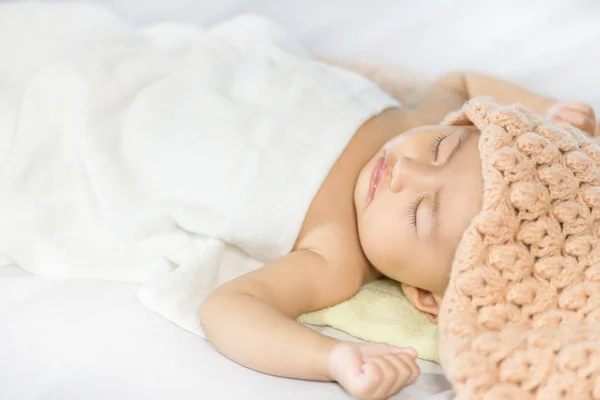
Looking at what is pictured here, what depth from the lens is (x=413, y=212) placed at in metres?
1.05

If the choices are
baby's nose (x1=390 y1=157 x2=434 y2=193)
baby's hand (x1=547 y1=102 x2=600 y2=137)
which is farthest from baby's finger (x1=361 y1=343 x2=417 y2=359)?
baby's hand (x1=547 y1=102 x2=600 y2=137)

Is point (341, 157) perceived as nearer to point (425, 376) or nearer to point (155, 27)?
point (425, 376)

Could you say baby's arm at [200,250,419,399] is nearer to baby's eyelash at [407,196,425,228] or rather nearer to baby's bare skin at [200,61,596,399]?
baby's bare skin at [200,61,596,399]

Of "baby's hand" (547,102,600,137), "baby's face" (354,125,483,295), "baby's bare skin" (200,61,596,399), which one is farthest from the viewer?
"baby's hand" (547,102,600,137)

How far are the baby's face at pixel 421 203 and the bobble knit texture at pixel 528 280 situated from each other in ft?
0.22

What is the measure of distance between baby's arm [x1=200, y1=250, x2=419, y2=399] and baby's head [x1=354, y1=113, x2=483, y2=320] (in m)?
0.12

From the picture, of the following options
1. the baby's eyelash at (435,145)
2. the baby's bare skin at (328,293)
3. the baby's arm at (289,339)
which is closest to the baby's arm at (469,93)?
the baby's bare skin at (328,293)

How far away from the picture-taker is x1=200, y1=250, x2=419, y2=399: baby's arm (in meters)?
0.88

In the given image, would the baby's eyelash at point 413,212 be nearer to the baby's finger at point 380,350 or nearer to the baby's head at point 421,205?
the baby's head at point 421,205

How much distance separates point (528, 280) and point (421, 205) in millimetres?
210

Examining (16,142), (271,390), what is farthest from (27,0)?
(271,390)

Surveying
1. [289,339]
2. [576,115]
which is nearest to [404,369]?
[289,339]

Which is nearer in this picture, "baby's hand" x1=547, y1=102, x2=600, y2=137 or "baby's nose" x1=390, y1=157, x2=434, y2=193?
"baby's nose" x1=390, y1=157, x2=434, y2=193

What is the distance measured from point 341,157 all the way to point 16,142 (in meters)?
0.55
